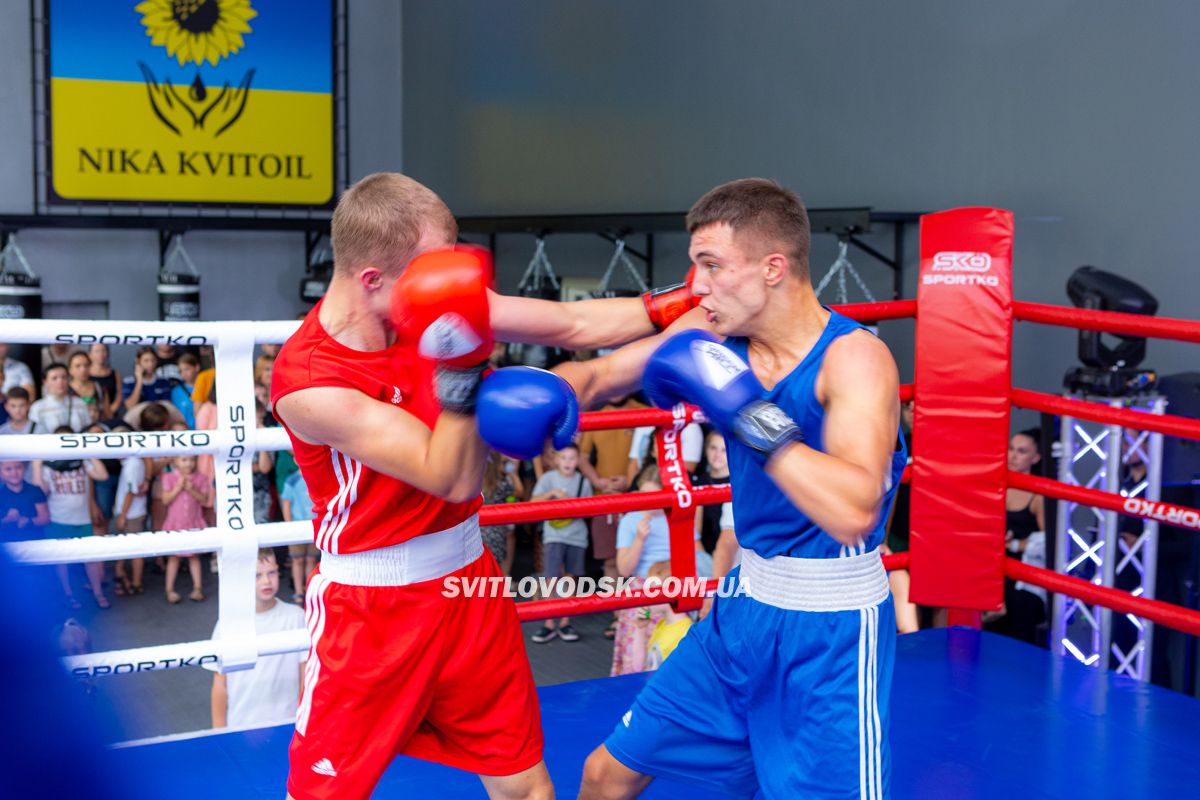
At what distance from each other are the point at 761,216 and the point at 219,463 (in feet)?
4.65

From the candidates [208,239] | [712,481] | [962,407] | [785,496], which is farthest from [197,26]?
[785,496]

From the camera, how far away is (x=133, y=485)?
268 inches

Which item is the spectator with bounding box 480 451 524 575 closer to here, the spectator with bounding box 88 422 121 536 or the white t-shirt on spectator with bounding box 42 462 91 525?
the white t-shirt on spectator with bounding box 42 462 91 525

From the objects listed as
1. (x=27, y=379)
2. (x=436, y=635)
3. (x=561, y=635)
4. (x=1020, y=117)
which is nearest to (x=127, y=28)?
(x=27, y=379)

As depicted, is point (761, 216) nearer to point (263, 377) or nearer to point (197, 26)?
point (263, 377)

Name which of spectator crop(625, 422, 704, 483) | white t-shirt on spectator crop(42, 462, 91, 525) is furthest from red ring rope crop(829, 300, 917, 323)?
white t-shirt on spectator crop(42, 462, 91, 525)

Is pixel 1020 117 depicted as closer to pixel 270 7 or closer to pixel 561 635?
pixel 561 635

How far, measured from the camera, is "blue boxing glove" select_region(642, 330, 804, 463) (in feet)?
5.73

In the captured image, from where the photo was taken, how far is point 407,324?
1.76 meters

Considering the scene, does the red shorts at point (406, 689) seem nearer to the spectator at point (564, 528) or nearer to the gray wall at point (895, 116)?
the spectator at point (564, 528)

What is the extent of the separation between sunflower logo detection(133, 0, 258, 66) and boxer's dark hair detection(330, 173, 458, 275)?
10311mm

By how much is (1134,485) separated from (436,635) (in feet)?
10.8

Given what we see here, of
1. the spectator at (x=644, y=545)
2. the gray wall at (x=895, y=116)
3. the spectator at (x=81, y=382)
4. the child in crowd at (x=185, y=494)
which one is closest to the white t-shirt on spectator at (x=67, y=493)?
the child in crowd at (x=185, y=494)

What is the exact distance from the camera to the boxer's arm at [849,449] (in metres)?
1.73
